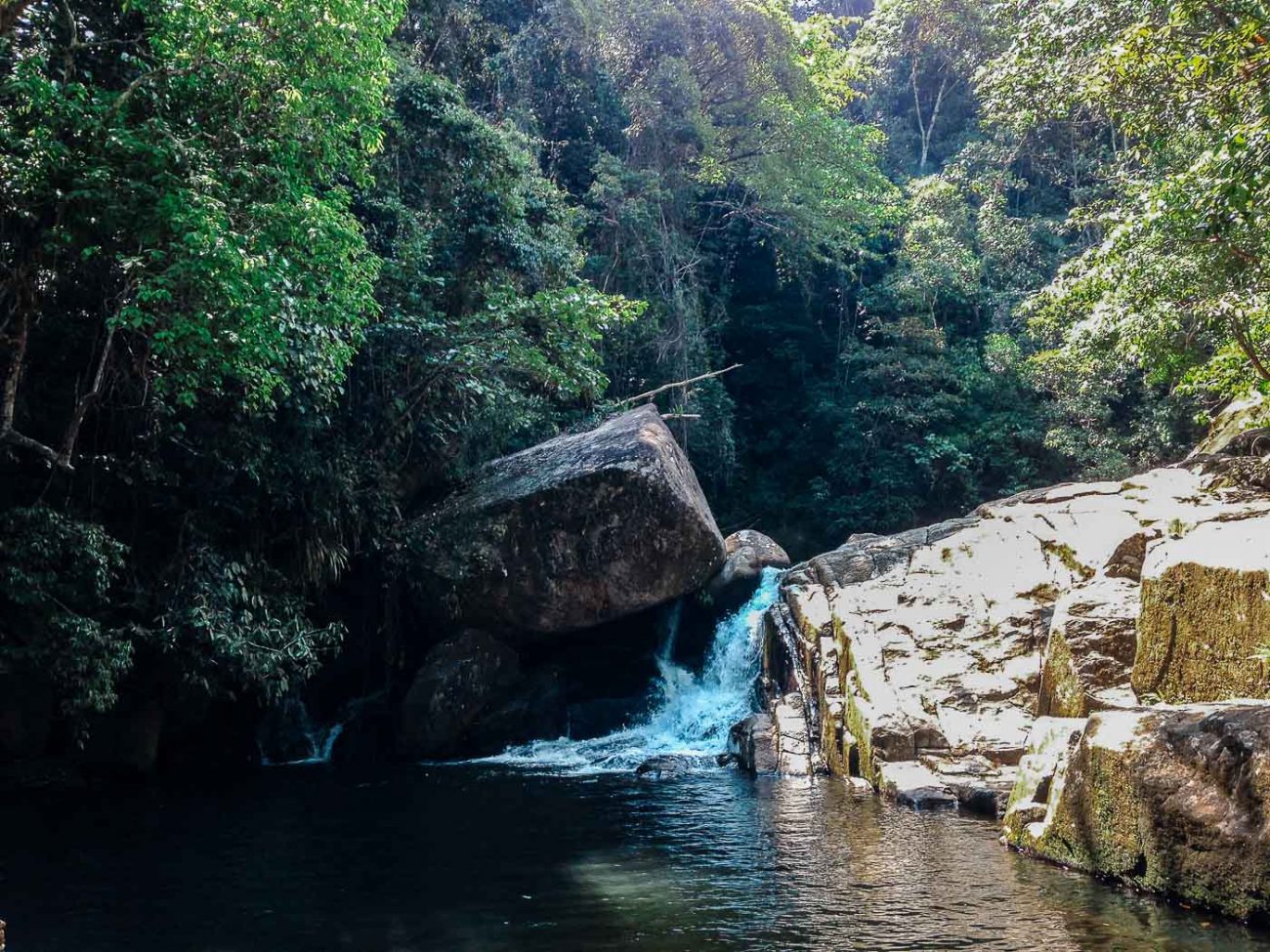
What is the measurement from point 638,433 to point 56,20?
9351 mm

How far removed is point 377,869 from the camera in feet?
30.4

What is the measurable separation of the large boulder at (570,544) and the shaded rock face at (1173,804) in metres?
8.78

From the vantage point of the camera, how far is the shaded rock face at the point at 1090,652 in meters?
9.97

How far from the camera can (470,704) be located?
16.6 meters

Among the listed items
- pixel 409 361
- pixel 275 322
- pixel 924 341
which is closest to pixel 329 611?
pixel 409 361

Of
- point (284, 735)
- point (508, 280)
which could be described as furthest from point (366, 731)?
point (508, 280)

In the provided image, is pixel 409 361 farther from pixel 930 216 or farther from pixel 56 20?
pixel 930 216

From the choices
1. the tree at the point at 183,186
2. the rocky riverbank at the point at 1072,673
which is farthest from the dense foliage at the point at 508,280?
the rocky riverbank at the point at 1072,673

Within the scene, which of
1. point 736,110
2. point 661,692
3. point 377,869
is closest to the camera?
point 377,869

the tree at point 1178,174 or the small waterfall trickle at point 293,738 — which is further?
the small waterfall trickle at point 293,738

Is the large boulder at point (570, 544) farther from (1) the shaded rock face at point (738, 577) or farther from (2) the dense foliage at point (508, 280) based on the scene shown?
(1) the shaded rock face at point (738, 577)

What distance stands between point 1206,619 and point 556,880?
5.54 m

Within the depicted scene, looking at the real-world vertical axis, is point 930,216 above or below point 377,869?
above

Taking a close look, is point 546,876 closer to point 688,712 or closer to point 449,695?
point 449,695
